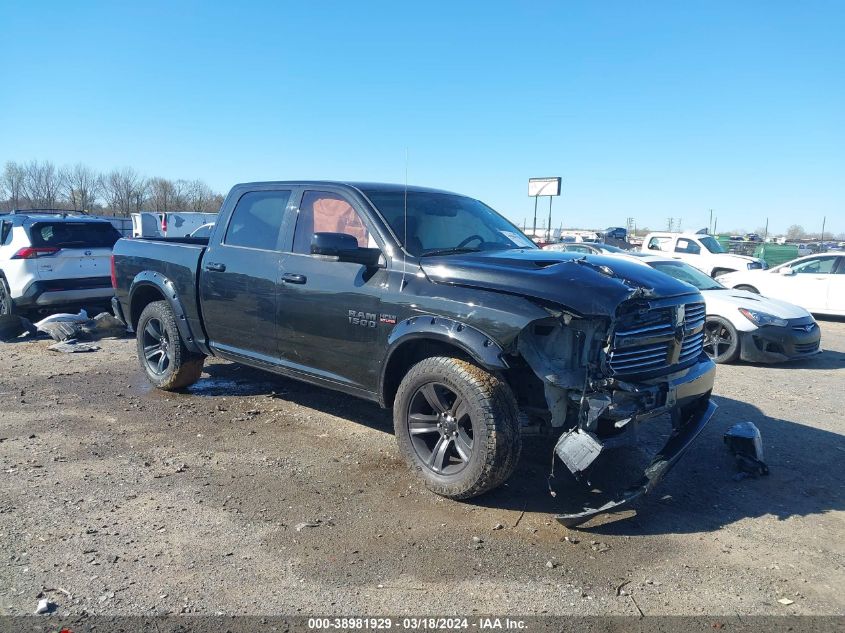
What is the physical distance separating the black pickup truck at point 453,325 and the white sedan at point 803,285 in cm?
962

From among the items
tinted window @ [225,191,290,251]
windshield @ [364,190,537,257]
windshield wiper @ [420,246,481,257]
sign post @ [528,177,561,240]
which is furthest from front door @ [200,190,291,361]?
sign post @ [528,177,561,240]

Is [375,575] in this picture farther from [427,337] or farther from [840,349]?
[840,349]

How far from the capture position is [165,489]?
4145 mm

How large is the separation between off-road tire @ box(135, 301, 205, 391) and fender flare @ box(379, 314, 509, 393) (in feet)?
9.04

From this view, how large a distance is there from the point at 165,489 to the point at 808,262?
14.0 m

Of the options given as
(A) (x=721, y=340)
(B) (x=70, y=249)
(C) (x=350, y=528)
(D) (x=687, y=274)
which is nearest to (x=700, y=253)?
(D) (x=687, y=274)

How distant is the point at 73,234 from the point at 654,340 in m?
9.34

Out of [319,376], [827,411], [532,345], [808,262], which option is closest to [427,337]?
[532,345]

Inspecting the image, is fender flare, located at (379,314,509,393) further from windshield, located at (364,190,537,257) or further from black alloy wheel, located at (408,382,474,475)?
windshield, located at (364,190,537,257)

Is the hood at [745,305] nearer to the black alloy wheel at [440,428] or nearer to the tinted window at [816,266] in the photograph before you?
the tinted window at [816,266]

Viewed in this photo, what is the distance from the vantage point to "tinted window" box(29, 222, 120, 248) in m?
9.64

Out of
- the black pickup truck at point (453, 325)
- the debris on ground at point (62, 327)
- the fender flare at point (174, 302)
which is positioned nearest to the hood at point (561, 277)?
the black pickup truck at point (453, 325)

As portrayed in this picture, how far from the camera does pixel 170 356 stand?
20.5 feet

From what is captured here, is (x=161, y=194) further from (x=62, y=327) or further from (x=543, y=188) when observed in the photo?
(x=62, y=327)
